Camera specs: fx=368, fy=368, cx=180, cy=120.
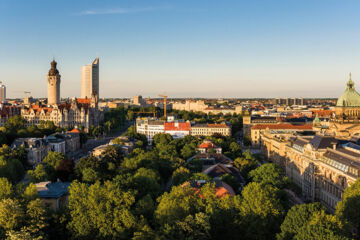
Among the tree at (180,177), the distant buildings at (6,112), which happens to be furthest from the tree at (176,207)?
the distant buildings at (6,112)

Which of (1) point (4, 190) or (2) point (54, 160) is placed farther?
(2) point (54, 160)

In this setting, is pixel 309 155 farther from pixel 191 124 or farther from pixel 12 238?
pixel 191 124

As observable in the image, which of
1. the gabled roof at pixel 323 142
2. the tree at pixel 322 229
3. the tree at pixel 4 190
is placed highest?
the gabled roof at pixel 323 142

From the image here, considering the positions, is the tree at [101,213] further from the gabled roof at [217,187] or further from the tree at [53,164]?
the tree at [53,164]

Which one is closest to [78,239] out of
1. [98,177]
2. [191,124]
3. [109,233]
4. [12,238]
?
[109,233]

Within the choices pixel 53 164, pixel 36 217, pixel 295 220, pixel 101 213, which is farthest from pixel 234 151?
pixel 36 217

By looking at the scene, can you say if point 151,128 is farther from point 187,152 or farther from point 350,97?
point 350,97
